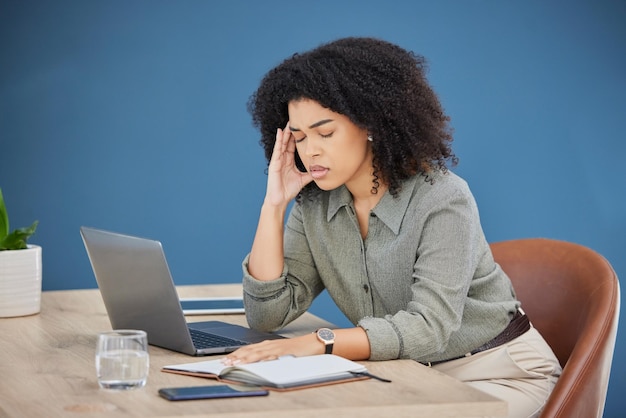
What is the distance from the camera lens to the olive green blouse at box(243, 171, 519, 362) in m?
1.81

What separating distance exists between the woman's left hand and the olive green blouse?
0.12m

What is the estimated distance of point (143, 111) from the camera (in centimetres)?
351

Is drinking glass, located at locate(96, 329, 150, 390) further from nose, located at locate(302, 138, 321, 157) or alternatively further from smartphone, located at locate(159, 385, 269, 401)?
nose, located at locate(302, 138, 321, 157)

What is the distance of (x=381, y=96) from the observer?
1998 millimetres

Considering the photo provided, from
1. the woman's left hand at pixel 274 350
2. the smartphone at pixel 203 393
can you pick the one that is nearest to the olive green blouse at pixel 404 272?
the woman's left hand at pixel 274 350

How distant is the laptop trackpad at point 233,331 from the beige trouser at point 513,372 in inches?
15.7

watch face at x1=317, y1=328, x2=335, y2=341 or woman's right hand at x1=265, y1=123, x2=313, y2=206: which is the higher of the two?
woman's right hand at x1=265, y1=123, x2=313, y2=206

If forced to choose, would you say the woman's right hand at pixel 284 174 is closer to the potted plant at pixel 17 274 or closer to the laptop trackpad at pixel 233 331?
the laptop trackpad at pixel 233 331

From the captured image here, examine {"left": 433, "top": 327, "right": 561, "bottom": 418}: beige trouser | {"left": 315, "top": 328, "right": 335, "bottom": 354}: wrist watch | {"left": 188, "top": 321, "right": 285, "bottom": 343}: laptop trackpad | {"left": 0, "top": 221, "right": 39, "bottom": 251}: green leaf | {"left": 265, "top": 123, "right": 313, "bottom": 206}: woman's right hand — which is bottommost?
{"left": 433, "top": 327, "right": 561, "bottom": 418}: beige trouser

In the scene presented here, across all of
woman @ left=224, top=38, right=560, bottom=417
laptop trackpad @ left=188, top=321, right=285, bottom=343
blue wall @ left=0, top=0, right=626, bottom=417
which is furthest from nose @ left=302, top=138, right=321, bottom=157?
blue wall @ left=0, top=0, right=626, bottom=417

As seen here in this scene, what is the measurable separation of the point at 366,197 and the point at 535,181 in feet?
6.30

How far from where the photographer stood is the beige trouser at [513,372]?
6.46 feet

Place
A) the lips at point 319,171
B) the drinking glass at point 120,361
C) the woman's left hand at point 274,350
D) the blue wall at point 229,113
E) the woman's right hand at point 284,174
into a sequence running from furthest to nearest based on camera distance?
1. the blue wall at point 229,113
2. the woman's right hand at point 284,174
3. the lips at point 319,171
4. the woman's left hand at point 274,350
5. the drinking glass at point 120,361

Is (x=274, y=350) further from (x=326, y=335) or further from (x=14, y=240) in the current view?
(x=14, y=240)
